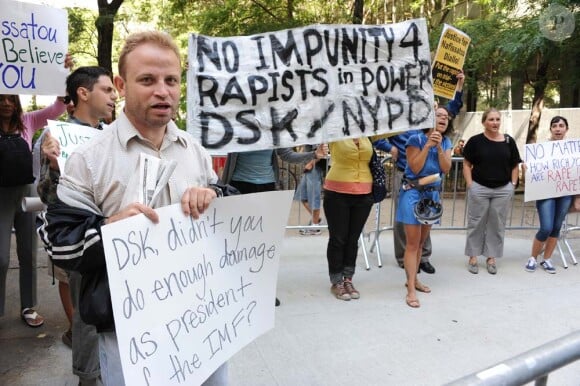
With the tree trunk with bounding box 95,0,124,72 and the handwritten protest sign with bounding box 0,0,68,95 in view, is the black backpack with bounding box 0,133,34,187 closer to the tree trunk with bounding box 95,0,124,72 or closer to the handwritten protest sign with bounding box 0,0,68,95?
the handwritten protest sign with bounding box 0,0,68,95

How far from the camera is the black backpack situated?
3455 mm

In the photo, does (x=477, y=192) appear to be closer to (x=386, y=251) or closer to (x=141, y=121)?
(x=386, y=251)

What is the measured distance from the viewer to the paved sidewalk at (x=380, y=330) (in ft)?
10.7

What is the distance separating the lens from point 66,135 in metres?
2.75

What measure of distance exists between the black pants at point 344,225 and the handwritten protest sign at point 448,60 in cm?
125

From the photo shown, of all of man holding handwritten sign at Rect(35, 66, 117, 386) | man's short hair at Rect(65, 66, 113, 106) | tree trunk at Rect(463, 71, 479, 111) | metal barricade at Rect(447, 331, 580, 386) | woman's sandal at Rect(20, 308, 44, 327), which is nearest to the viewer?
metal barricade at Rect(447, 331, 580, 386)

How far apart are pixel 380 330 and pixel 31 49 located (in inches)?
138

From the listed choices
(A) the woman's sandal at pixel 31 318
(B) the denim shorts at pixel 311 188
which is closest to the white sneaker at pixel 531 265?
(B) the denim shorts at pixel 311 188

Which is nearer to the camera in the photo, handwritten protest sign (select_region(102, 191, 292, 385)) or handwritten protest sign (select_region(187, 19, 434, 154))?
handwritten protest sign (select_region(102, 191, 292, 385))

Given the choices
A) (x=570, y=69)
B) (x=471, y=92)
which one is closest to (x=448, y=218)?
(x=570, y=69)

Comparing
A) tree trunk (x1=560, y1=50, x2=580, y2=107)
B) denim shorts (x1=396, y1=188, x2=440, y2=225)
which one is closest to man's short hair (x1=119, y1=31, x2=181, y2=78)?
denim shorts (x1=396, y1=188, x2=440, y2=225)

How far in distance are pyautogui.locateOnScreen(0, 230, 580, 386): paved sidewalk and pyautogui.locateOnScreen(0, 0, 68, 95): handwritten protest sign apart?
6.34 ft

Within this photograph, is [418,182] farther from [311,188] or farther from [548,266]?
[311,188]

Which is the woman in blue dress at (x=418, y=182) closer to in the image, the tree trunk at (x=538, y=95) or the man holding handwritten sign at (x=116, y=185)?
the man holding handwritten sign at (x=116, y=185)
